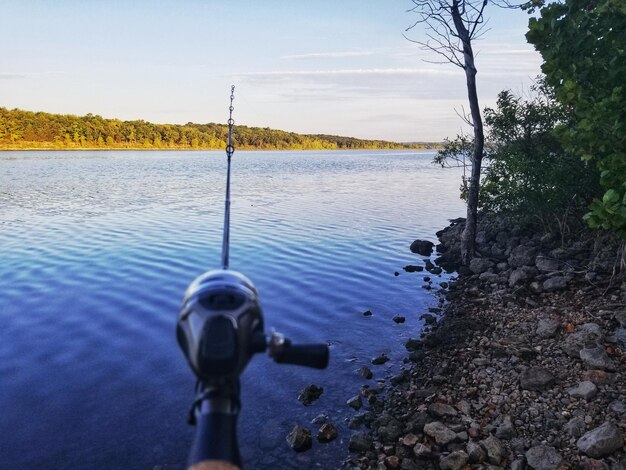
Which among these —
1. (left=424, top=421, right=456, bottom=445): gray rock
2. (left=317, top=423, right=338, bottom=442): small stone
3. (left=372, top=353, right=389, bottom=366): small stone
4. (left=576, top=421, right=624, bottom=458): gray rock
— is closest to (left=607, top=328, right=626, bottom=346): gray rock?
(left=576, top=421, right=624, bottom=458): gray rock

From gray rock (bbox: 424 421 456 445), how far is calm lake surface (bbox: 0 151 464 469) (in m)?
1.48

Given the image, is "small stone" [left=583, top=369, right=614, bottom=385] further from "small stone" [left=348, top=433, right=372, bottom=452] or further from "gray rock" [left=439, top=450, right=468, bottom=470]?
"small stone" [left=348, top=433, right=372, bottom=452]

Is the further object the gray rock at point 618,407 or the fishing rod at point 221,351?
the gray rock at point 618,407

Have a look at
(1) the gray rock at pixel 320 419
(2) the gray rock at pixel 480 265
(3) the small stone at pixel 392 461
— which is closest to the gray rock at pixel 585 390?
(3) the small stone at pixel 392 461

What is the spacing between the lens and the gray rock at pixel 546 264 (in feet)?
52.6

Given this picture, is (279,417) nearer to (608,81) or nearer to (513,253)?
(608,81)

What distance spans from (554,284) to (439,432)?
8.11 m

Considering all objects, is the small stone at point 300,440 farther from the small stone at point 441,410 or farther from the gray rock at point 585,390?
the gray rock at point 585,390

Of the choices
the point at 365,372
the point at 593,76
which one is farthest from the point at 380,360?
the point at 593,76

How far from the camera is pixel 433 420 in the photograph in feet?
28.2

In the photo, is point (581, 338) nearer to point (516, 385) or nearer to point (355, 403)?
point (516, 385)

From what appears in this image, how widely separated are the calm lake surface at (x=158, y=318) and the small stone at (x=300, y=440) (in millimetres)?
132

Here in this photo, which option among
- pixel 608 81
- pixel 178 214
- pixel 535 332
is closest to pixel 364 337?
pixel 535 332

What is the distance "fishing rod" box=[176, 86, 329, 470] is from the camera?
6.22 ft
